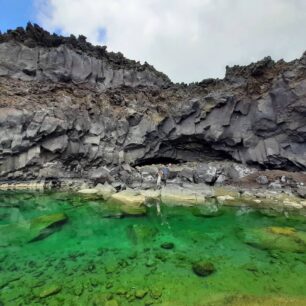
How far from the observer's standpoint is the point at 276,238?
1565cm

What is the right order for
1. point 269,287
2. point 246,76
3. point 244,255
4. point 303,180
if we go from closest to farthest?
point 269,287, point 244,255, point 303,180, point 246,76

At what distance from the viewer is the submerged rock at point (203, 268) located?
1184 centimetres

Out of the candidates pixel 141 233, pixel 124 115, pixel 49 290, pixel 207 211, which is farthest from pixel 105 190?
pixel 49 290

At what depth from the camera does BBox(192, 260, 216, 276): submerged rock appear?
38.8 feet

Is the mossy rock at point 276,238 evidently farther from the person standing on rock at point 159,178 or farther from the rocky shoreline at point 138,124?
the person standing on rock at point 159,178

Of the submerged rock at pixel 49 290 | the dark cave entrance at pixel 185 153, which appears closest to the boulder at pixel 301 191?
the dark cave entrance at pixel 185 153

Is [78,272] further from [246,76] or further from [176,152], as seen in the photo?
[246,76]

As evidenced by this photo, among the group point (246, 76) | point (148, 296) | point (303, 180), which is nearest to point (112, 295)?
point (148, 296)

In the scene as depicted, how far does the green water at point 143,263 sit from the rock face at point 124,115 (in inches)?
491

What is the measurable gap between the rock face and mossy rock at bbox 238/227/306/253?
46.6ft

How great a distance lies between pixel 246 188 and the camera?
96.7ft

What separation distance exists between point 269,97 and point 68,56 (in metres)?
25.9

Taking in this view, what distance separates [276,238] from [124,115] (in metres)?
26.4

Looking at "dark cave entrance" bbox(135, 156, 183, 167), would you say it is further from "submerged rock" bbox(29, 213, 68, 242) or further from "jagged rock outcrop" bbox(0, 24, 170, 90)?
"submerged rock" bbox(29, 213, 68, 242)
